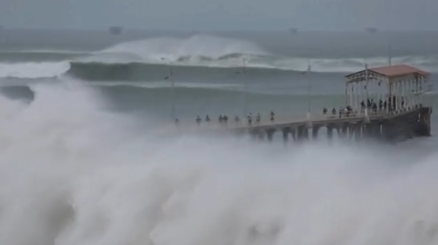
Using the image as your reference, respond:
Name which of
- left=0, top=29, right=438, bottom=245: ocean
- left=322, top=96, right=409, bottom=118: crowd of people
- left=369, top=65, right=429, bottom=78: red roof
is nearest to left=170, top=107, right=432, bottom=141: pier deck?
left=322, top=96, right=409, bottom=118: crowd of people

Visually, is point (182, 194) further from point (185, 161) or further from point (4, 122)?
point (4, 122)

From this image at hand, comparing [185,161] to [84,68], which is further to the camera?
[84,68]

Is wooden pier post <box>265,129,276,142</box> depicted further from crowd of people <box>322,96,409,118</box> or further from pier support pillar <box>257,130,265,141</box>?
crowd of people <box>322,96,409,118</box>

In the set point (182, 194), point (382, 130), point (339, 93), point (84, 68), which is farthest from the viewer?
point (84, 68)

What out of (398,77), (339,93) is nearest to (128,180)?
(398,77)

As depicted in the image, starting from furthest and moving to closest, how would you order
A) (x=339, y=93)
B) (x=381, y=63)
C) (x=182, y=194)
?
(x=381, y=63) → (x=339, y=93) → (x=182, y=194)
